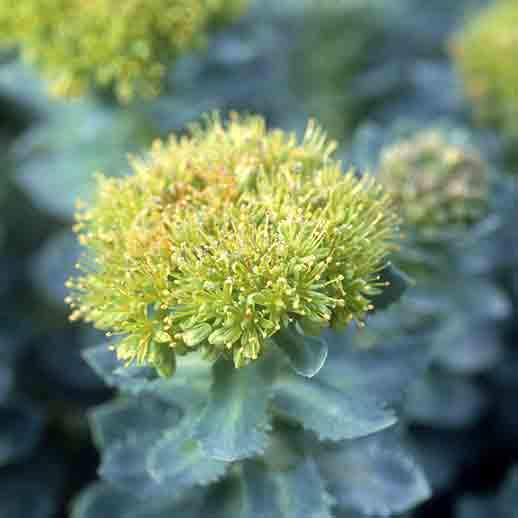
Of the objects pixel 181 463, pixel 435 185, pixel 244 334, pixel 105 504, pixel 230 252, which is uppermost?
pixel 230 252

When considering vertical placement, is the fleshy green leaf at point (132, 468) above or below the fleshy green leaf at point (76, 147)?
below

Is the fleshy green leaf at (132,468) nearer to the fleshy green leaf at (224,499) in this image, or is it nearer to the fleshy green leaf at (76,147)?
the fleshy green leaf at (224,499)

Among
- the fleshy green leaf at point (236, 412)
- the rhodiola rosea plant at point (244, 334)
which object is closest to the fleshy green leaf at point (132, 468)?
the rhodiola rosea plant at point (244, 334)

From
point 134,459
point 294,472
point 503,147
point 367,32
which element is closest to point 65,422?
point 134,459

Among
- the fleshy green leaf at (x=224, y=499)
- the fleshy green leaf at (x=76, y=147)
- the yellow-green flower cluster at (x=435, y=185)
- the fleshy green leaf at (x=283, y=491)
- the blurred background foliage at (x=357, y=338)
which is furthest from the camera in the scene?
the fleshy green leaf at (x=76, y=147)

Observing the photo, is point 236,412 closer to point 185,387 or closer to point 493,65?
point 185,387

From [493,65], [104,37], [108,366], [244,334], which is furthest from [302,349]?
[493,65]

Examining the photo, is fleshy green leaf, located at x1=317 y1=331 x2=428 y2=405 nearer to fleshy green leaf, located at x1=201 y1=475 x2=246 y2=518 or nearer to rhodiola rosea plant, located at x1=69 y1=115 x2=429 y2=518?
rhodiola rosea plant, located at x1=69 y1=115 x2=429 y2=518

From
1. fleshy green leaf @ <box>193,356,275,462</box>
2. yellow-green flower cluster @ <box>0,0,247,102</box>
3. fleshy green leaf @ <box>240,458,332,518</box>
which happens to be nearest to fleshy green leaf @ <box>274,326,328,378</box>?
fleshy green leaf @ <box>193,356,275,462</box>
